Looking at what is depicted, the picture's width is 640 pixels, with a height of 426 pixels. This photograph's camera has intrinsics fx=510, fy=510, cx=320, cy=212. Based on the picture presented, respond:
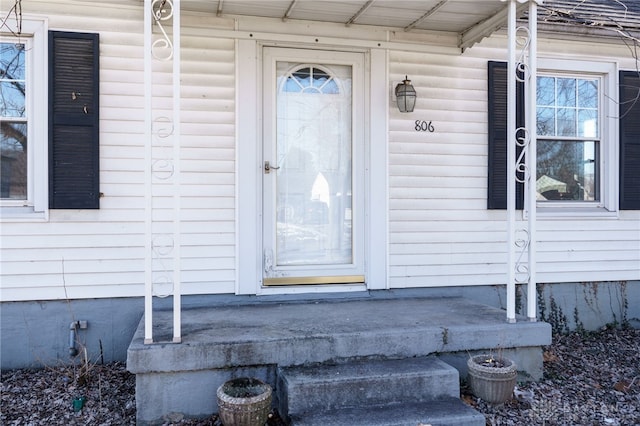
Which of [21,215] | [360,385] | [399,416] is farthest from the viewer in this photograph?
[21,215]

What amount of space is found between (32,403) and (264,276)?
1862 millimetres

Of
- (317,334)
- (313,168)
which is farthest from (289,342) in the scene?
(313,168)

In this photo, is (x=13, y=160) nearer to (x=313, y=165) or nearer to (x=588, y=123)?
(x=313, y=165)

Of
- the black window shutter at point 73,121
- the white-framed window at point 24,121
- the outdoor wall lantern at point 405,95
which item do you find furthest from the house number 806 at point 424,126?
the white-framed window at point 24,121

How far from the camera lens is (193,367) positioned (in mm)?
3039

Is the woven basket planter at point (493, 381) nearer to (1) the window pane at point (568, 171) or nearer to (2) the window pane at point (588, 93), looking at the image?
(1) the window pane at point (568, 171)

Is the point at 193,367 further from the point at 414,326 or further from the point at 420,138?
the point at 420,138

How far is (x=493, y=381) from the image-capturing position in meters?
3.19

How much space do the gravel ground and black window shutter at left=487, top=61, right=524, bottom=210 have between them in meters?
1.43

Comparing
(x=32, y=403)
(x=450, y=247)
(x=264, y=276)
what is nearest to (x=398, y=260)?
(x=450, y=247)

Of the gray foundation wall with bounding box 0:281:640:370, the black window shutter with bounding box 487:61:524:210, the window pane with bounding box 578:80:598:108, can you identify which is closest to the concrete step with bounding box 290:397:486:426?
the gray foundation wall with bounding box 0:281:640:370

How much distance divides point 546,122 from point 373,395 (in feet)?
11.0

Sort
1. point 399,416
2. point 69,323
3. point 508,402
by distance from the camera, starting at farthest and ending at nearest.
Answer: point 69,323 → point 508,402 → point 399,416

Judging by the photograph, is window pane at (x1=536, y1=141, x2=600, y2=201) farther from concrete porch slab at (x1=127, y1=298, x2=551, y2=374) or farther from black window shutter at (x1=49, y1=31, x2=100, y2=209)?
black window shutter at (x1=49, y1=31, x2=100, y2=209)
